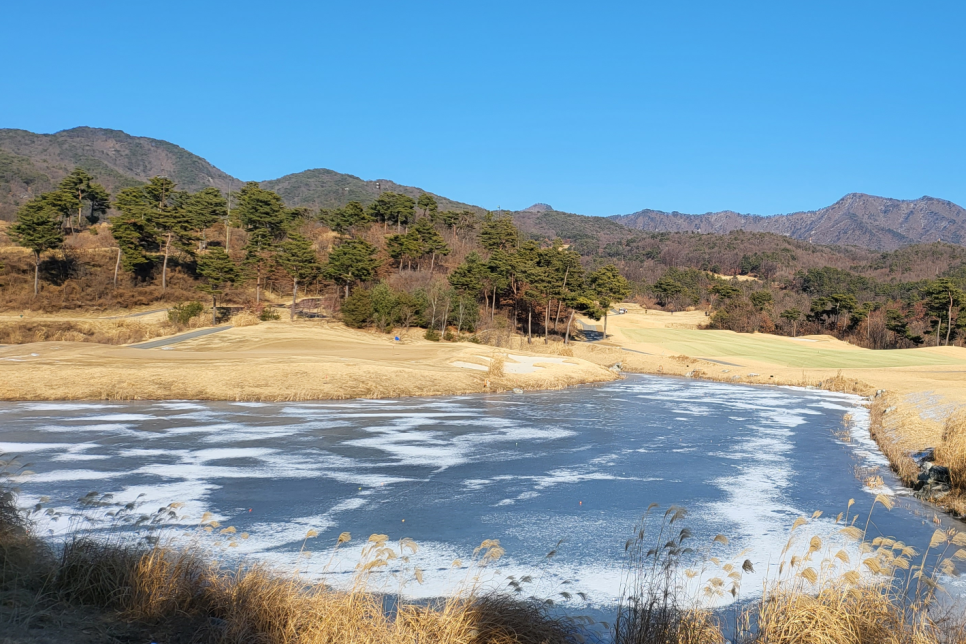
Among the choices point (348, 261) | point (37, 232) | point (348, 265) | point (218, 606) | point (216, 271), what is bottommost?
point (218, 606)

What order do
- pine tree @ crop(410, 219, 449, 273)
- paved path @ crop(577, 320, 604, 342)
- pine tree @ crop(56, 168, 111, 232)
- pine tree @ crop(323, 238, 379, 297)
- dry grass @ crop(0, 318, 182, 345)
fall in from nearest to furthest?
dry grass @ crop(0, 318, 182, 345)
pine tree @ crop(323, 238, 379, 297)
pine tree @ crop(56, 168, 111, 232)
pine tree @ crop(410, 219, 449, 273)
paved path @ crop(577, 320, 604, 342)

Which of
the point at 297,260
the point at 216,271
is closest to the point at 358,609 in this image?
the point at 216,271

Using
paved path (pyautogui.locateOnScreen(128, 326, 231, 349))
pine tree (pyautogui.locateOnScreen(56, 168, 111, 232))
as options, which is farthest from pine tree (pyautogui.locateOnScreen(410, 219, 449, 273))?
pine tree (pyautogui.locateOnScreen(56, 168, 111, 232))

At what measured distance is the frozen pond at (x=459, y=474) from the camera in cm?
978

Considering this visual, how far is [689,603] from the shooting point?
717 cm

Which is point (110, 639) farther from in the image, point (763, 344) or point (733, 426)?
point (763, 344)

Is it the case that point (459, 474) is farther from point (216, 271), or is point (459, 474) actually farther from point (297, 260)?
point (297, 260)

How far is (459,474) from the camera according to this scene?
47.3ft

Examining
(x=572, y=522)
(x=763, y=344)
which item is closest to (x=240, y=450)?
(x=572, y=522)

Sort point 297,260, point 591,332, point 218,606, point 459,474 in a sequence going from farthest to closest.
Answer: point 591,332, point 297,260, point 459,474, point 218,606

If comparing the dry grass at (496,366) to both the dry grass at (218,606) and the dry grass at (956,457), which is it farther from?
the dry grass at (218,606)

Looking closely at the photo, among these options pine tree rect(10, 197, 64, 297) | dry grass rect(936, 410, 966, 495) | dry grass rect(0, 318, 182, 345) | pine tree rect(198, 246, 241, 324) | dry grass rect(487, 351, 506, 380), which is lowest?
dry grass rect(0, 318, 182, 345)

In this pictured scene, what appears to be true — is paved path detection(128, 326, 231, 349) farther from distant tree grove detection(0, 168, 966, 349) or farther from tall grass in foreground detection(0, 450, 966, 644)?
tall grass in foreground detection(0, 450, 966, 644)

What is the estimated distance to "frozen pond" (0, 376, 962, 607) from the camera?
9.78 meters
